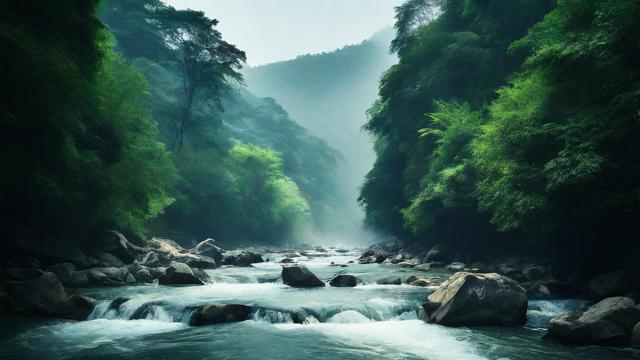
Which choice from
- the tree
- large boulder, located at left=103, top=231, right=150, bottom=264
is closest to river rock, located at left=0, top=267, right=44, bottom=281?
large boulder, located at left=103, top=231, right=150, bottom=264

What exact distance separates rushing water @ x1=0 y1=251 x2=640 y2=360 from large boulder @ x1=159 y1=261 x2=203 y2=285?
101 inches

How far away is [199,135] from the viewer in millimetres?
→ 43062

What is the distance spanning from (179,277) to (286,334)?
8.58 metres

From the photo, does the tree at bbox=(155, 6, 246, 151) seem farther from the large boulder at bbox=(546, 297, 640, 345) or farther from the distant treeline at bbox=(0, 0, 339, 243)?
the large boulder at bbox=(546, 297, 640, 345)

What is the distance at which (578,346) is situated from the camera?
342 inches

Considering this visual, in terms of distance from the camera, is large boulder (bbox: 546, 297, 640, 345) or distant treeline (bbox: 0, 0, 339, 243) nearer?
large boulder (bbox: 546, 297, 640, 345)

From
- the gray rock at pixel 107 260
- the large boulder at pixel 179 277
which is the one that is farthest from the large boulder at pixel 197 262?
the large boulder at pixel 179 277

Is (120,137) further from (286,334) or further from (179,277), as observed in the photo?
(286,334)

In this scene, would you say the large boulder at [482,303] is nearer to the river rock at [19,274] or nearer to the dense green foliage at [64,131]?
the dense green foliage at [64,131]

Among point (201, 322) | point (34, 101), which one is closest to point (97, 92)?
point (34, 101)

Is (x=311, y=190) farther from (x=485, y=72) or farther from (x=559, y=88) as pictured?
(x=559, y=88)

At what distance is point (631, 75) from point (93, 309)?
1656 cm

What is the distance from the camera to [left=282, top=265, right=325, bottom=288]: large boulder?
16.6m

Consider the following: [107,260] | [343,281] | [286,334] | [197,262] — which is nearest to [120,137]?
[107,260]
